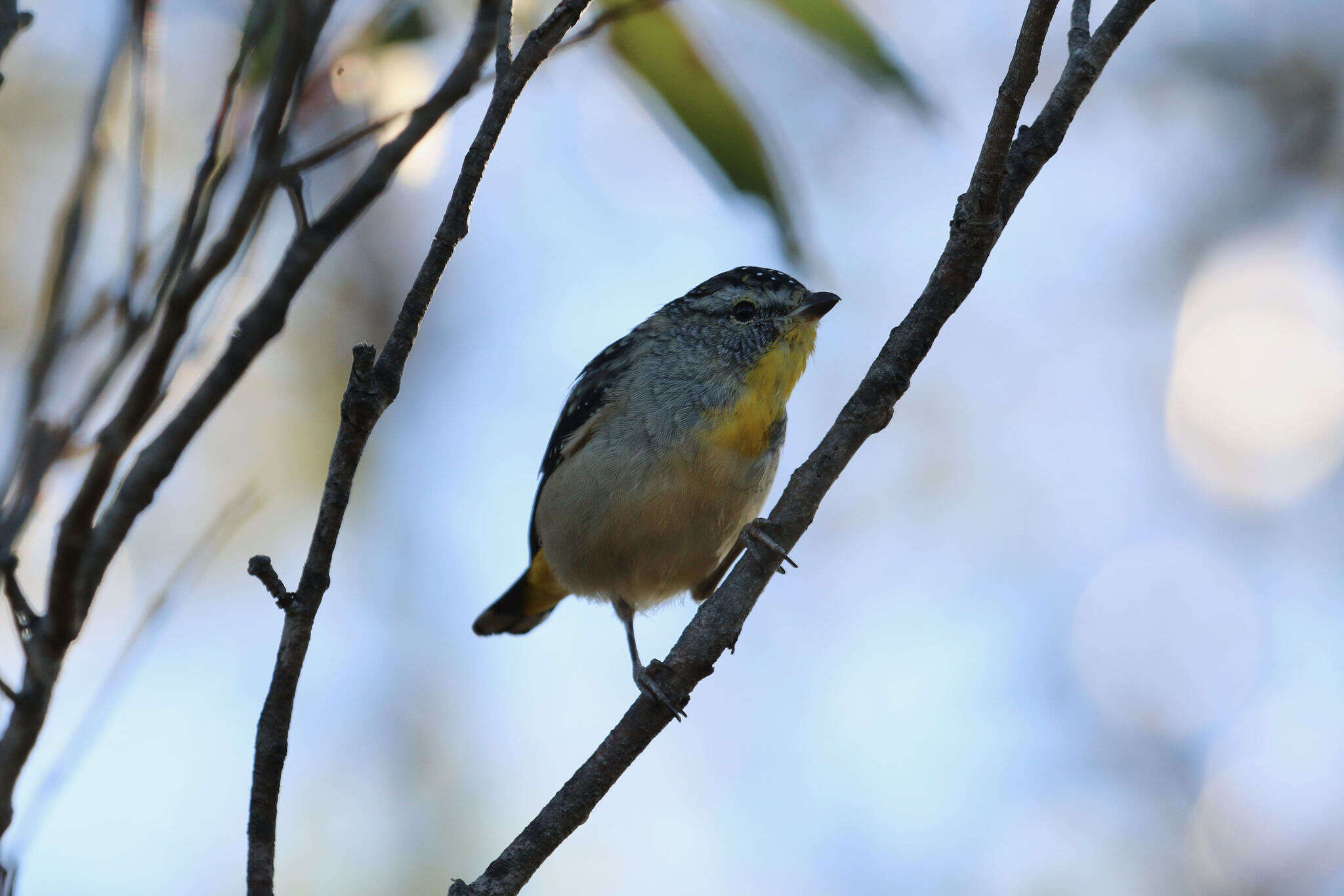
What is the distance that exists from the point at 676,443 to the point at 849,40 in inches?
70.5

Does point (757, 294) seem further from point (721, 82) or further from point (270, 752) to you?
point (270, 752)

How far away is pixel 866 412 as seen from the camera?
10.4 feet

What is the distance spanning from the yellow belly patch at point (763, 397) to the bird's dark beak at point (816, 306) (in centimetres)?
4

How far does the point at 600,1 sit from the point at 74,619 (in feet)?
8.55

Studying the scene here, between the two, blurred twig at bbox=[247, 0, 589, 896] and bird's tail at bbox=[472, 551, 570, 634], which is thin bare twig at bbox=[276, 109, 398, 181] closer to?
blurred twig at bbox=[247, 0, 589, 896]

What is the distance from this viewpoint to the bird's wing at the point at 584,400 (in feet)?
17.8

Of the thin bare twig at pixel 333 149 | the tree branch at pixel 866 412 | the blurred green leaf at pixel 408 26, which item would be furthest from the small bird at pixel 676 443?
the thin bare twig at pixel 333 149

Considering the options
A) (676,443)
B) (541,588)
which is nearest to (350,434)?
(676,443)

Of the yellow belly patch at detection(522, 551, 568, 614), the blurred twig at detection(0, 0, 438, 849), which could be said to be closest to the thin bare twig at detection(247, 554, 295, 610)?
the blurred twig at detection(0, 0, 438, 849)

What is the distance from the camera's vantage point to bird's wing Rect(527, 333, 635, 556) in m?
5.43

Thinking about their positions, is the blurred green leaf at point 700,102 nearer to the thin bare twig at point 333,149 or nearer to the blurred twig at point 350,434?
the blurred twig at point 350,434

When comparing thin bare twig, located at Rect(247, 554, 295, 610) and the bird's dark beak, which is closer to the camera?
thin bare twig, located at Rect(247, 554, 295, 610)

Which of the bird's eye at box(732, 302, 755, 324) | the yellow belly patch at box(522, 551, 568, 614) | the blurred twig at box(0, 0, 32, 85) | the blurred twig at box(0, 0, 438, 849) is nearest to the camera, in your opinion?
the blurred twig at box(0, 0, 438, 849)

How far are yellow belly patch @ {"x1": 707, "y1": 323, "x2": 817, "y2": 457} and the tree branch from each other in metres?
1.56
